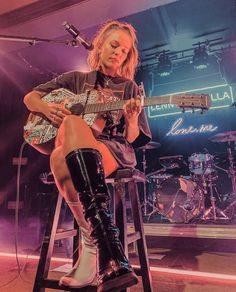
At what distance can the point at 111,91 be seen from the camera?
155 cm

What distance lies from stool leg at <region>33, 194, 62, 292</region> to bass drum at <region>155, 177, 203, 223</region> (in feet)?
9.04

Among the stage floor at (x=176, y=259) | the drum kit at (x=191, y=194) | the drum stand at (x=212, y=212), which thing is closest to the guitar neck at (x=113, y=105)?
the stage floor at (x=176, y=259)

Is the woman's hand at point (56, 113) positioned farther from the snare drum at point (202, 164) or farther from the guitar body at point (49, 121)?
the snare drum at point (202, 164)

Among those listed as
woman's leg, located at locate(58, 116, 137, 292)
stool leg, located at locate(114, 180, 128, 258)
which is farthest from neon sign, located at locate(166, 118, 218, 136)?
woman's leg, located at locate(58, 116, 137, 292)

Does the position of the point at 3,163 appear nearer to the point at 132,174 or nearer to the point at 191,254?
the point at 191,254

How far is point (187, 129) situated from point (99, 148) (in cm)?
485

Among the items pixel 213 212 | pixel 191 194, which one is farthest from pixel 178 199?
pixel 213 212

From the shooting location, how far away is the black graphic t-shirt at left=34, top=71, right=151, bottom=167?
141 cm

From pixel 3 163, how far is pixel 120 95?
13.3 feet

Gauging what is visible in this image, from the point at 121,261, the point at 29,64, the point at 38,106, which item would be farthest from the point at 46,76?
the point at 121,261

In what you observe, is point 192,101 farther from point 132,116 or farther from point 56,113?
point 56,113

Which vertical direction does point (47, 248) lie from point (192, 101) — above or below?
below

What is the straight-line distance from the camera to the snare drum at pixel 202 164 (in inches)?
163

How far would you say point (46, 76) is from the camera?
5281 millimetres
